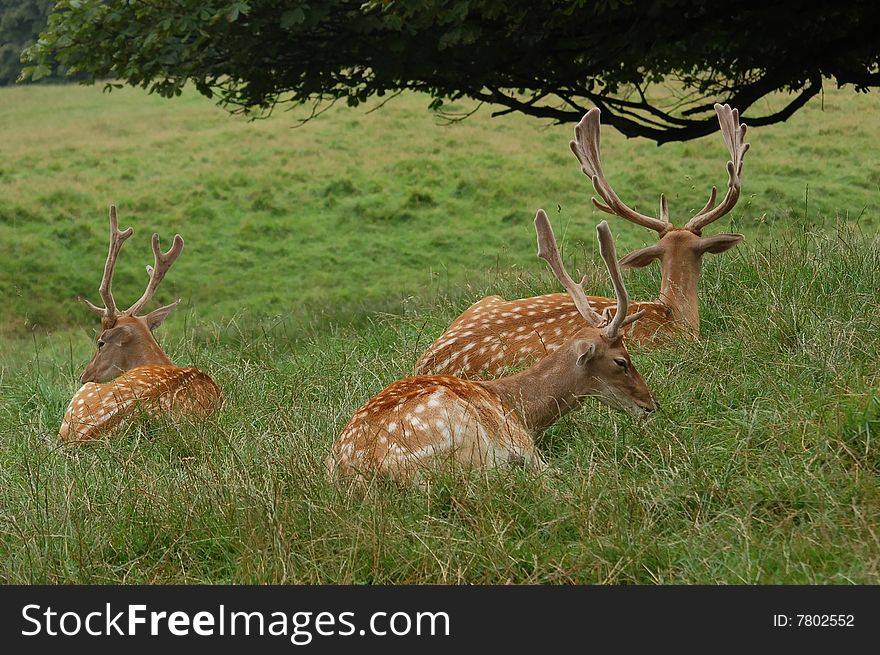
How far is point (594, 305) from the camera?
19.4 feet

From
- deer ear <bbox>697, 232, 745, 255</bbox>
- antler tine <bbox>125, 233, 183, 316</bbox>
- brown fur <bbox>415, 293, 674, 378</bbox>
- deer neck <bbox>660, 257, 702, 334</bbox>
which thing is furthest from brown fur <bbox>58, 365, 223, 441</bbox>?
deer ear <bbox>697, 232, 745, 255</bbox>

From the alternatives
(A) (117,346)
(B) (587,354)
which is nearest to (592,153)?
(B) (587,354)

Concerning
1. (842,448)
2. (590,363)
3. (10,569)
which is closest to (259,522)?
(10,569)

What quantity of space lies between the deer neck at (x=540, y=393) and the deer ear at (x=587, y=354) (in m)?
0.10

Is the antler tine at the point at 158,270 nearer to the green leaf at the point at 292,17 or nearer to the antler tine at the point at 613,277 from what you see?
the green leaf at the point at 292,17

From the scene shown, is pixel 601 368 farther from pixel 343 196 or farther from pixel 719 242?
pixel 343 196

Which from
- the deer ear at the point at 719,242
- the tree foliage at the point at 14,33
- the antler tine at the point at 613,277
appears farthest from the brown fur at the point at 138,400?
the tree foliage at the point at 14,33

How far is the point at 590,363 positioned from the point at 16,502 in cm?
242

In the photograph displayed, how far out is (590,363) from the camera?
508cm

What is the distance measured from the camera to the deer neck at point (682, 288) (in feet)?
20.7

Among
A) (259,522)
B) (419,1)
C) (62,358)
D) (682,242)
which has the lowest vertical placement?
(62,358)

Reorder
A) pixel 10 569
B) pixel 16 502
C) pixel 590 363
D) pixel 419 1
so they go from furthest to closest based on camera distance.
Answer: pixel 419 1
pixel 590 363
pixel 16 502
pixel 10 569

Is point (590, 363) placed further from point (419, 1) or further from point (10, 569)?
point (419, 1)

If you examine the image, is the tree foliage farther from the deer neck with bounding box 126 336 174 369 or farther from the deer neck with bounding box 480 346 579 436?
the deer neck with bounding box 480 346 579 436
